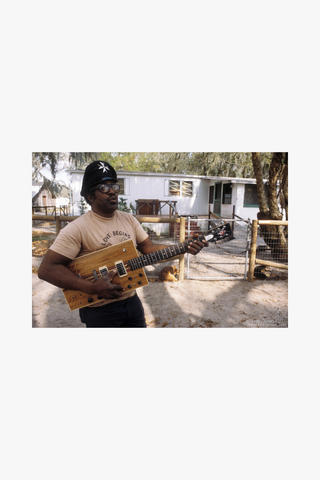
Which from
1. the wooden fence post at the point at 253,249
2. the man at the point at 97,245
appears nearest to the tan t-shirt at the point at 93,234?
the man at the point at 97,245

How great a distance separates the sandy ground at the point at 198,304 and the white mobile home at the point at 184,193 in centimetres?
679

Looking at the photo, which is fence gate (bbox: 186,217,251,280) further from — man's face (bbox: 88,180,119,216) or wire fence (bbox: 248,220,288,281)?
man's face (bbox: 88,180,119,216)

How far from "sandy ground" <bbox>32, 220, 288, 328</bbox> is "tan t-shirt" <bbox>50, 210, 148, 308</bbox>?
1.66m

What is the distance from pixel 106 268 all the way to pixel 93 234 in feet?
1.12

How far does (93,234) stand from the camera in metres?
1.91

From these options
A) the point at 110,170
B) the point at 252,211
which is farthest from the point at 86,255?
the point at 252,211

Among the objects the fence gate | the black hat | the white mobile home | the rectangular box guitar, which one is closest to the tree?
the fence gate

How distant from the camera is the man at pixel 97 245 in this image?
1.80 m

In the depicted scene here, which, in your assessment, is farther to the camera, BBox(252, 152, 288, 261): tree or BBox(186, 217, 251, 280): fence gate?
BBox(252, 152, 288, 261): tree

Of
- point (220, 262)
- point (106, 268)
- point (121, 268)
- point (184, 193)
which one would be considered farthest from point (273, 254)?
point (184, 193)

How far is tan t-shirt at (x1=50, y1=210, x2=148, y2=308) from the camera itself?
1.80m

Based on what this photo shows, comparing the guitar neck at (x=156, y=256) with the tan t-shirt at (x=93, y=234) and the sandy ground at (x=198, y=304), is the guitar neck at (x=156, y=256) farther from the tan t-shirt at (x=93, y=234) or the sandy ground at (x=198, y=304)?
the sandy ground at (x=198, y=304)

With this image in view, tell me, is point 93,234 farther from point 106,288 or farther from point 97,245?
point 106,288
